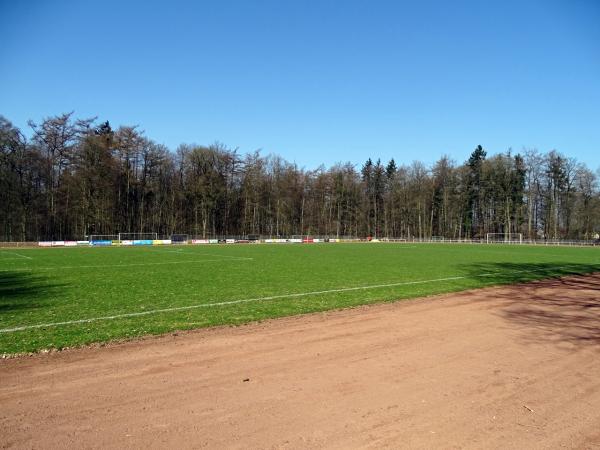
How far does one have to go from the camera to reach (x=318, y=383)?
5.80 m

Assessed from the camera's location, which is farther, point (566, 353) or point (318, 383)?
point (566, 353)

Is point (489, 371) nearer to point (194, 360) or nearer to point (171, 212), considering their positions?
point (194, 360)

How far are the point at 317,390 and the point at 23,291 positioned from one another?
13926 mm

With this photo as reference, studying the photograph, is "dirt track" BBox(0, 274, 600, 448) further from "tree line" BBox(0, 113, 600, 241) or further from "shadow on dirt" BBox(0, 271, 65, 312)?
"tree line" BBox(0, 113, 600, 241)

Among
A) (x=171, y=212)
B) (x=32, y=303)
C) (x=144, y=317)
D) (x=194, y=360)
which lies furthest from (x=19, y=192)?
(x=194, y=360)

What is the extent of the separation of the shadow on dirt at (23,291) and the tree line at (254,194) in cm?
4753

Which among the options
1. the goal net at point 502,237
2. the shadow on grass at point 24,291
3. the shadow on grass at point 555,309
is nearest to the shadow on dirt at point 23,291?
the shadow on grass at point 24,291

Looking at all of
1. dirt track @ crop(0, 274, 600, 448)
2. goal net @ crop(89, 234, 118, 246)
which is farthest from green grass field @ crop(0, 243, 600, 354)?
goal net @ crop(89, 234, 118, 246)

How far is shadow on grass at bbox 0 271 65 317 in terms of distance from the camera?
477 inches

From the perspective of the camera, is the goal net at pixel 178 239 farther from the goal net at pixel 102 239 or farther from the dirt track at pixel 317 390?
the dirt track at pixel 317 390

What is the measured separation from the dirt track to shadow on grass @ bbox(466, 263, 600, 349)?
12 cm

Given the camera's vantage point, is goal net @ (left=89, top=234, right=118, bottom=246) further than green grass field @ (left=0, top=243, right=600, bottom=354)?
Yes

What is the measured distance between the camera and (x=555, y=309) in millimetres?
11992

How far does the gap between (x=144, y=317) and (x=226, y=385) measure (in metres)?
5.29
